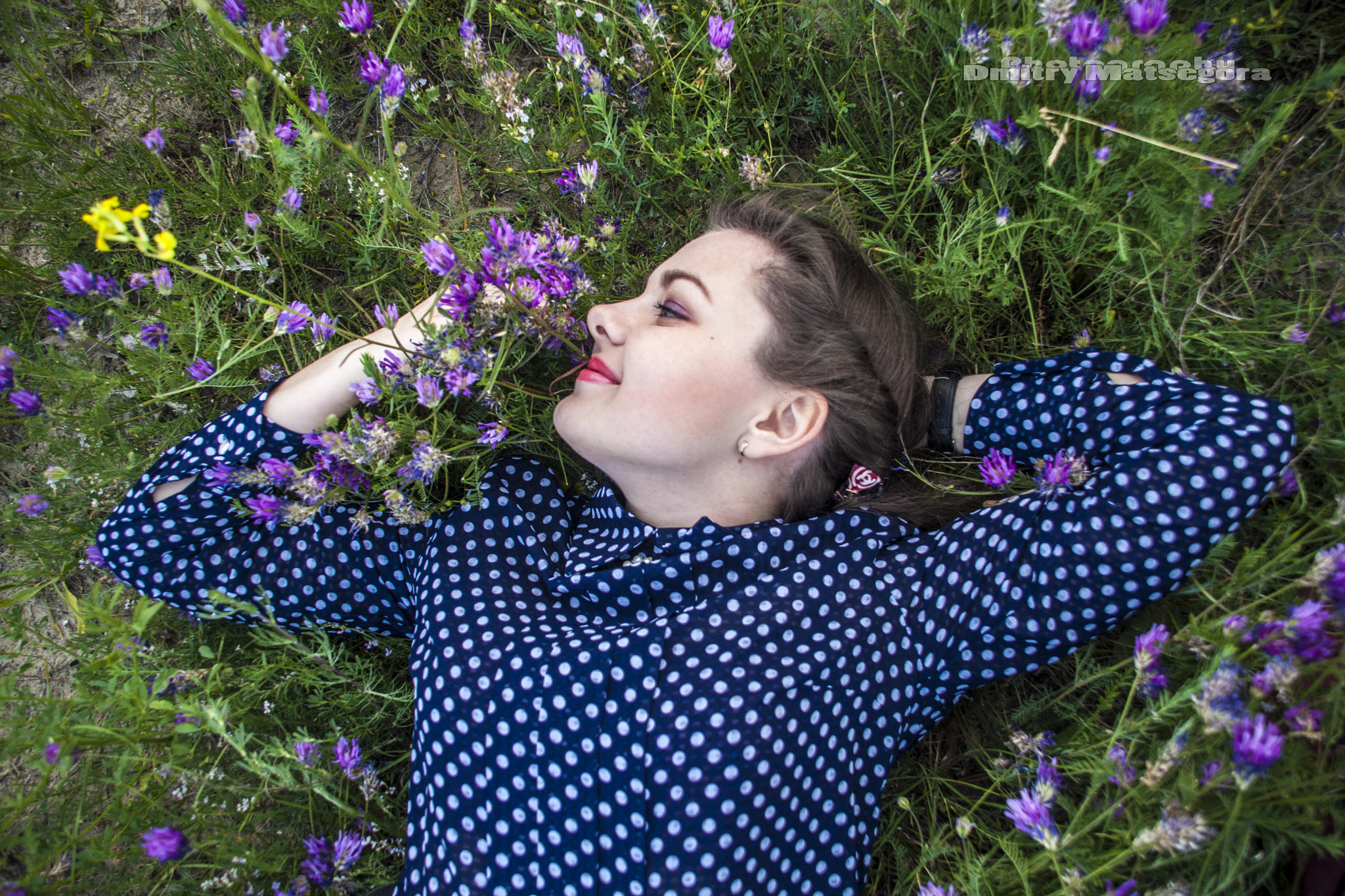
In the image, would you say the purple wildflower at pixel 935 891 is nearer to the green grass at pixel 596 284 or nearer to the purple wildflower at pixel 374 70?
the green grass at pixel 596 284

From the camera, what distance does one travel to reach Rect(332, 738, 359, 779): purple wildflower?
220cm

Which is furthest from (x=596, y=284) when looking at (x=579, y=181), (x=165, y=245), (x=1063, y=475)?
(x=1063, y=475)

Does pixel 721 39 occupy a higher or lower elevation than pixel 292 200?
higher

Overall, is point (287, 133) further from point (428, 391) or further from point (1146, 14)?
point (1146, 14)

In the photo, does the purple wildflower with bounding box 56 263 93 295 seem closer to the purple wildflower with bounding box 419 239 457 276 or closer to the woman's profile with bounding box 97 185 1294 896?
the woman's profile with bounding box 97 185 1294 896

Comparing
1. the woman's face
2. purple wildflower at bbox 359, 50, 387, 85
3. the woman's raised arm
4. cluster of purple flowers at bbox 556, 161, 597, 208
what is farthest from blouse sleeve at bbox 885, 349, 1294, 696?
purple wildflower at bbox 359, 50, 387, 85

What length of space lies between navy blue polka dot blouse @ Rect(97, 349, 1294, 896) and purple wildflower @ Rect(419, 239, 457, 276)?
748 mm

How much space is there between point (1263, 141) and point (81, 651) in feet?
12.8

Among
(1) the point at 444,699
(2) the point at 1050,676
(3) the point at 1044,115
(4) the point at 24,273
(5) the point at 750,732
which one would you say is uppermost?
(4) the point at 24,273

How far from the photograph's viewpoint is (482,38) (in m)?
2.79

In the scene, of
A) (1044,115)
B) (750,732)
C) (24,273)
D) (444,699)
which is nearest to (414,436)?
(444,699)

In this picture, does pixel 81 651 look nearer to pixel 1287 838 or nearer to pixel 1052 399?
pixel 1052 399

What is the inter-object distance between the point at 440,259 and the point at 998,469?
163cm

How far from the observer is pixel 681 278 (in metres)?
2.04
